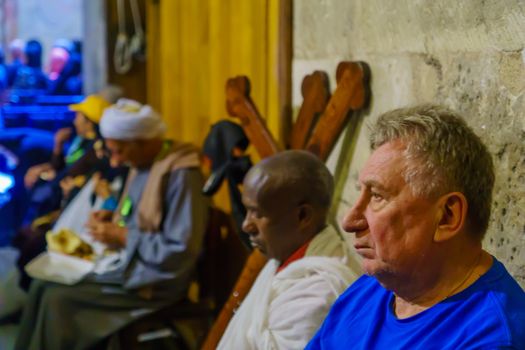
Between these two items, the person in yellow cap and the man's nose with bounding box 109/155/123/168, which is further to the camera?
the person in yellow cap

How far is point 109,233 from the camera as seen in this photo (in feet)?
10.9

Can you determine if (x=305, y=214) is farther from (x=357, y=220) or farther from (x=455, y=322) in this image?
(x=455, y=322)

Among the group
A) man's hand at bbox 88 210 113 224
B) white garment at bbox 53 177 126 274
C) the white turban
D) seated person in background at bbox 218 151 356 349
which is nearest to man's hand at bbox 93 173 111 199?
white garment at bbox 53 177 126 274

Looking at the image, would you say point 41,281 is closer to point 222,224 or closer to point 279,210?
point 222,224

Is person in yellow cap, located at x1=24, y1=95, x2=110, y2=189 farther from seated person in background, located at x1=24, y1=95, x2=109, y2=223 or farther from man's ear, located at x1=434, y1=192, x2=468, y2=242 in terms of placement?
man's ear, located at x1=434, y1=192, x2=468, y2=242

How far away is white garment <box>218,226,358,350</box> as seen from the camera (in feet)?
6.35

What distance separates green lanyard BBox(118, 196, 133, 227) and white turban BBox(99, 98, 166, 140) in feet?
0.87

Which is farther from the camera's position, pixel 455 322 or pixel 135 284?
pixel 135 284

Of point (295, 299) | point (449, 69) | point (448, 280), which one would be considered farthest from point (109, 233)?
point (448, 280)

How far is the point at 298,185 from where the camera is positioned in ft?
7.07

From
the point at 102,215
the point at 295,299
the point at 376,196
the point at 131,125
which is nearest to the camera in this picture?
the point at 376,196

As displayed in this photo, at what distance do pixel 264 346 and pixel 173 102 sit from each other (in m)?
2.78

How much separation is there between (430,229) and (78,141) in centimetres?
347

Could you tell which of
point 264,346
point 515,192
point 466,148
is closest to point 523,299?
point 466,148
